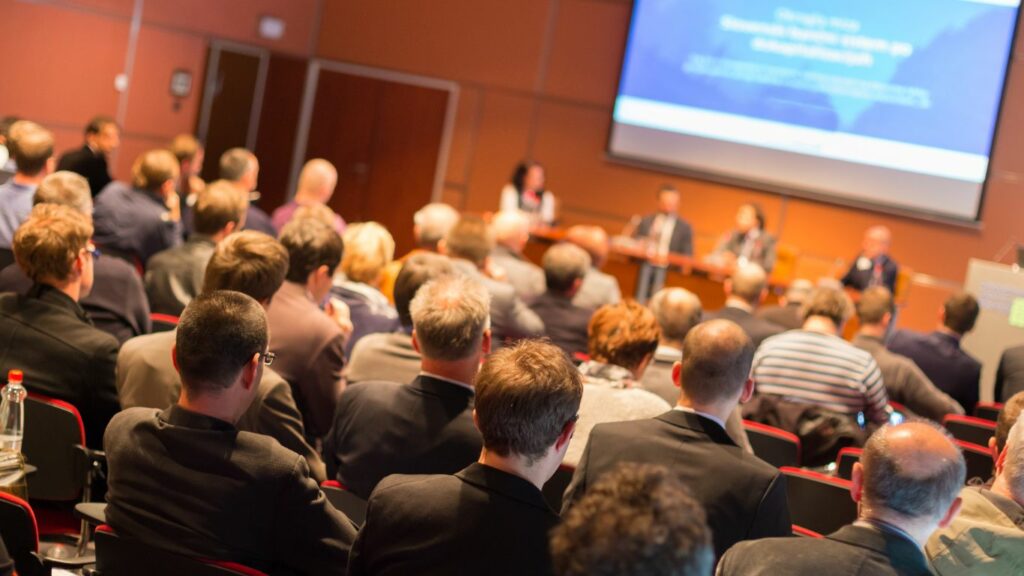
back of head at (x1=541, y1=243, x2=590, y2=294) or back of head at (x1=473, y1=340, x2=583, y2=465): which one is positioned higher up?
back of head at (x1=541, y1=243, x2=590, y2=294)

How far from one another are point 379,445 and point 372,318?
1754mm

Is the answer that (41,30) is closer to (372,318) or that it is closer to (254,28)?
(254,28)

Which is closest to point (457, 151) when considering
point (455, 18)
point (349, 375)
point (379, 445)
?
point (455, 18)

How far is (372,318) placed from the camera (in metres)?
4.78

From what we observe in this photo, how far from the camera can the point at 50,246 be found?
137 inches

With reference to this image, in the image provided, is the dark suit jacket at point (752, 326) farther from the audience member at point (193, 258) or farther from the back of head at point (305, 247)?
the audience member at point (193, 258)

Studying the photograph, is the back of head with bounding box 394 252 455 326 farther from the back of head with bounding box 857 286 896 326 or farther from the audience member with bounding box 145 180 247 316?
the back of head with bounding box 857 286 896 326

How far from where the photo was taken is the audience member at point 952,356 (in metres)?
6.14

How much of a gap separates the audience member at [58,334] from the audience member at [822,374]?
2703mm

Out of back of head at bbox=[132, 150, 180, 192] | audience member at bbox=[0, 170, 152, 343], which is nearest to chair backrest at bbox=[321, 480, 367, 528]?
audience member at bbox=[0, 170, 152, 343]

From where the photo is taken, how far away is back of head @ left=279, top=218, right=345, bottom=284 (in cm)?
412

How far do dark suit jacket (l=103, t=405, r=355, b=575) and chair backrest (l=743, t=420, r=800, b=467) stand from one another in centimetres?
225

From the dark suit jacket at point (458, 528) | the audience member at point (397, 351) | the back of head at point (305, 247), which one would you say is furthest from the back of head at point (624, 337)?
the dark suit jacket at point (458, 528)

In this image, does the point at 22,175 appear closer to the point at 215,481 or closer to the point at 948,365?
the point at 215,481
